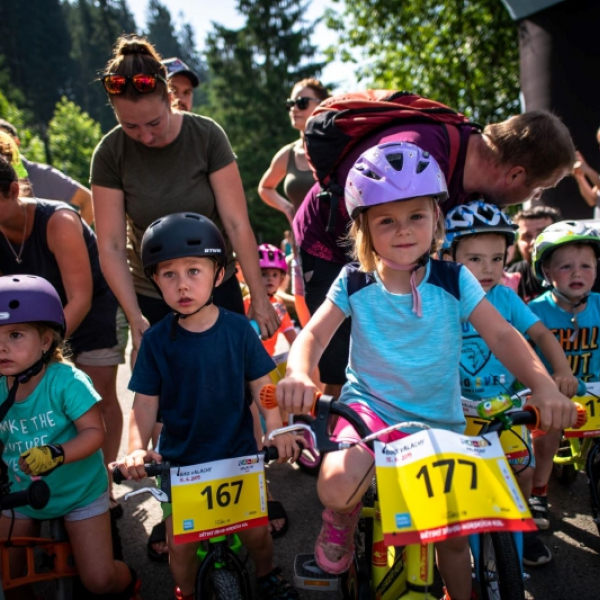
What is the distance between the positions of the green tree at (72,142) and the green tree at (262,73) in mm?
8999

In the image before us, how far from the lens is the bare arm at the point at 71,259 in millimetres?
3518

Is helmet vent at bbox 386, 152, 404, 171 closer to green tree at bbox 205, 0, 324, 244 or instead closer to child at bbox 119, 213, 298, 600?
child at bbox 119, 213, 298, 600

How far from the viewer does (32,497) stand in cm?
215

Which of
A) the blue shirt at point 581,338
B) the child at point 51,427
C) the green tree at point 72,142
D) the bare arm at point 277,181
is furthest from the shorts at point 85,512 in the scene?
the green tree at point 72,142

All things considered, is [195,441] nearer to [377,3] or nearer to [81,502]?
[81,502]

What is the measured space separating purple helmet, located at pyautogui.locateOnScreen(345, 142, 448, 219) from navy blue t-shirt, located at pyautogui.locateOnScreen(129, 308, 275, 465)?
926mm

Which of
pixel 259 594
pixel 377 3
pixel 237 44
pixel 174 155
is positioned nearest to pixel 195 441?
pixel 259 594

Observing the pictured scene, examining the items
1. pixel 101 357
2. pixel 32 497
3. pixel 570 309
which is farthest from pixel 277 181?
pixel 32 497

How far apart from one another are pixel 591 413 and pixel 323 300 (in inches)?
65.0

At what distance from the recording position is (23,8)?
54000mm

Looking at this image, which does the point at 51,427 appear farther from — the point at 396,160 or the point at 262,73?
the point at 262,73

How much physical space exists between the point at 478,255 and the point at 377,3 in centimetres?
1685

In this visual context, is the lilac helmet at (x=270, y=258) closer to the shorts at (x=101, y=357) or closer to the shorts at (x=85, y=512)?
the shorts at (x=101, y=357)

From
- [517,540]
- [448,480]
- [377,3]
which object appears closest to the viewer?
[448,480]
